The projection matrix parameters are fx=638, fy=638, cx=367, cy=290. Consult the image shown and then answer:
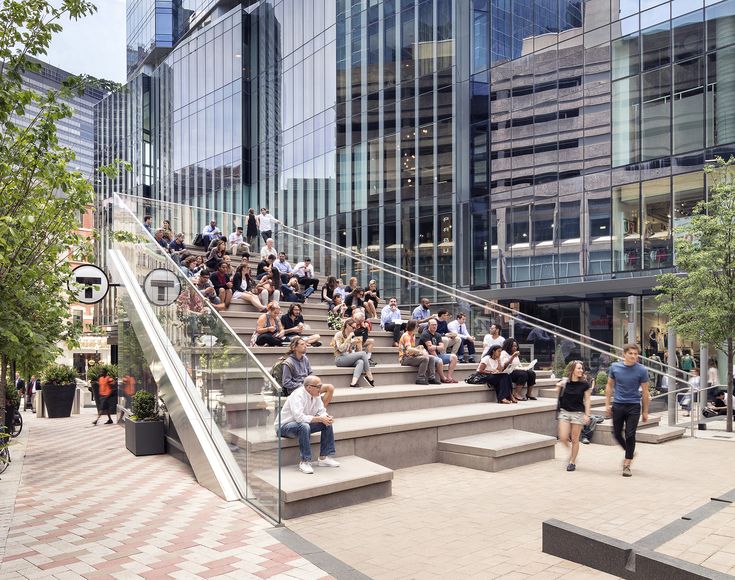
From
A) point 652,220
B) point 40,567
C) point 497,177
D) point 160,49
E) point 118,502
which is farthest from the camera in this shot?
point 160,49

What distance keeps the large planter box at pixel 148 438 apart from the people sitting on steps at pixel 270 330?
90.1 inches

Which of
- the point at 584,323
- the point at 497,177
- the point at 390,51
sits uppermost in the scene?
the point at 390,51

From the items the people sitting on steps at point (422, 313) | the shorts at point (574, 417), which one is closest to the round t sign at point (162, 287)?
the people sitting on steps at point (422, 313)

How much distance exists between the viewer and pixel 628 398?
9.22m

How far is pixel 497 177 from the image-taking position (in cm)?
2822

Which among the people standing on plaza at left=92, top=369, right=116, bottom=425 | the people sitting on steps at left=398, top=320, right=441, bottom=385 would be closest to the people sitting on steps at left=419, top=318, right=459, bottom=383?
the people sitting on steps at left=398, top=320, right=441, bottom=385

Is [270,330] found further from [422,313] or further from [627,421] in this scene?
[627,421]

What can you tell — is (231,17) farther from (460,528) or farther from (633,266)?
(460,528)

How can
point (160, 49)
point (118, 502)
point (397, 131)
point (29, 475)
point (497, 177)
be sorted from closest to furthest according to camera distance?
point (118, 502) < point (29, 475) < point (497, 177) < point (397, 131) < point (160, 49)

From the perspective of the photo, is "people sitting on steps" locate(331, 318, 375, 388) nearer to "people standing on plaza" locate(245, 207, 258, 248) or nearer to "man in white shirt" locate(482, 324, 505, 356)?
"man in white shirt" locate(482, 324, 505, 356)

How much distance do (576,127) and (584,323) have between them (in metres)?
7.97

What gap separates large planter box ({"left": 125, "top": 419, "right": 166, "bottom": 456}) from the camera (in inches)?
440

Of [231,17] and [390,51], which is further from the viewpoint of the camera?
[231,17]

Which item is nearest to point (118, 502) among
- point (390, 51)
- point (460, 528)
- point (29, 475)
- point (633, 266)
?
point (29, 475)
